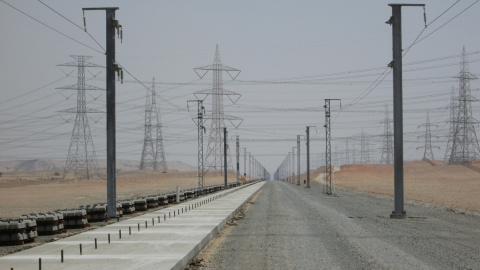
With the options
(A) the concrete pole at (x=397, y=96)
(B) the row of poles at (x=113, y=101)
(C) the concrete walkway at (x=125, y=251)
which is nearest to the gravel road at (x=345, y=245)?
(C) the concrete walkway at (x=125, y=251)

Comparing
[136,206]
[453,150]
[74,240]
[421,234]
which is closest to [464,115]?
[453,150]

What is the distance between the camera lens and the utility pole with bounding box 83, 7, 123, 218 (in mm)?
24531

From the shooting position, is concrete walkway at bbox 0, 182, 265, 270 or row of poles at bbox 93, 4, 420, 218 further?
row of poles at bbox 93, 4, 420, 218

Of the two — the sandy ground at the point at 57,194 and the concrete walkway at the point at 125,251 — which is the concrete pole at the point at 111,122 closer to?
the concrete walkway at the point at 125,251

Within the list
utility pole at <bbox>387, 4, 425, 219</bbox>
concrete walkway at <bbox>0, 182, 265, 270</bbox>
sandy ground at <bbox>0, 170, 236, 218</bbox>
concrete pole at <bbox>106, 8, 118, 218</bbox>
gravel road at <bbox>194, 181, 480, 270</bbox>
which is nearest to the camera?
concrete walkway at <bbox>0, 182, 265, 270</bbox>

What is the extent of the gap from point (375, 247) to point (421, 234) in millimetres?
4383

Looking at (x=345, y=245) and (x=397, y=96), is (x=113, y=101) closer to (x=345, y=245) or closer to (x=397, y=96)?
(x=397, y=96)

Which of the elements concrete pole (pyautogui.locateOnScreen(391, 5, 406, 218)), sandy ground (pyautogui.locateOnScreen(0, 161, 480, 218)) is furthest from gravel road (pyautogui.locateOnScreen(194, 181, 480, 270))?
sandy ground (pyautogui.locateOnScreen(0, 161, 480, 218))

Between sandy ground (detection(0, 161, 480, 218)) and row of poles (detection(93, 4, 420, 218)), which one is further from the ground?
row of poles (detection(93, 4, 420, 218))

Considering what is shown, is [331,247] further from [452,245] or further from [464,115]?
[464,115]

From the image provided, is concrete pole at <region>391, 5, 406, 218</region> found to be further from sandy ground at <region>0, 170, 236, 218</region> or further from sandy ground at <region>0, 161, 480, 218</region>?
sandy ground at <region>0, 170, 236, 218</region>

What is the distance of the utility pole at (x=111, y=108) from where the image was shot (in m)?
24.5

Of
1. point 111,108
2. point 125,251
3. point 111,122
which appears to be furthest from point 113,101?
point 125,251

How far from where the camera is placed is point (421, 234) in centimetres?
1836
